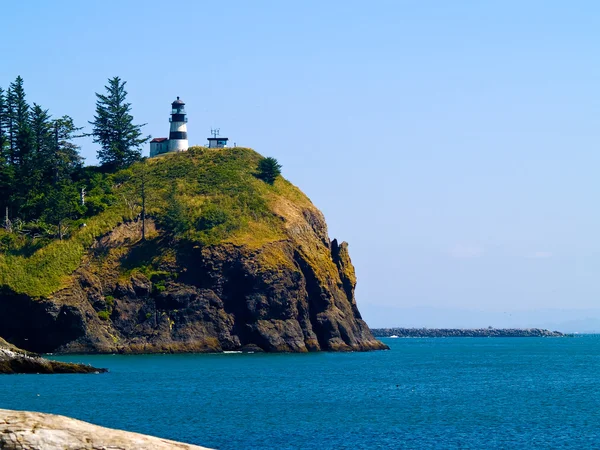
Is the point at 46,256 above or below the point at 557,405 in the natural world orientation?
above

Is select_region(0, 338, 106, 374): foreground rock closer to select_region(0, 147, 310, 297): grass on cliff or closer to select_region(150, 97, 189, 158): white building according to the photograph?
select_region(0, 147, 310, 297): grass on cliff

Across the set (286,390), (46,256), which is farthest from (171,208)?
(286,390)

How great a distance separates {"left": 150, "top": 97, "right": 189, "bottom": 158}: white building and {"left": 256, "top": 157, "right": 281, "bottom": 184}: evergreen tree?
53.1ft

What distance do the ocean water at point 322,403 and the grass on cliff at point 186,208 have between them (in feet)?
59.8

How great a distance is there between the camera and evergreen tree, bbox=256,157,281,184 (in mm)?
130375

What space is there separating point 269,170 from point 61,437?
116 m

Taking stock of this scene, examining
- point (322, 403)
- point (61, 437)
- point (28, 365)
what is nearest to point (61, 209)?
point (28, 365)

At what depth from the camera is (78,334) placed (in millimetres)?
101000

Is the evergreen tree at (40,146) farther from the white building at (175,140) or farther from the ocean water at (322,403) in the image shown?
the ocean water at (322,403)

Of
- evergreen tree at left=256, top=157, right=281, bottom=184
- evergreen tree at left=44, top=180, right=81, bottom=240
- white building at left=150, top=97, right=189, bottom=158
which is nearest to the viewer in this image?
evergreen tree at left=44, top=180, right=81, bottom=240

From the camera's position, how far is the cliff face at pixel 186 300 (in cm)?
10150

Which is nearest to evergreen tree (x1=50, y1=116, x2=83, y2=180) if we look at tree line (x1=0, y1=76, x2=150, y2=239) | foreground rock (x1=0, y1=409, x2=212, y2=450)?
tree line (x1=0, y1=76, x2=150, y2=239)

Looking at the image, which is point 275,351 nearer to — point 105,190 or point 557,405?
point 105,190

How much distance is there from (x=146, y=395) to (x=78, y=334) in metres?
44.9
